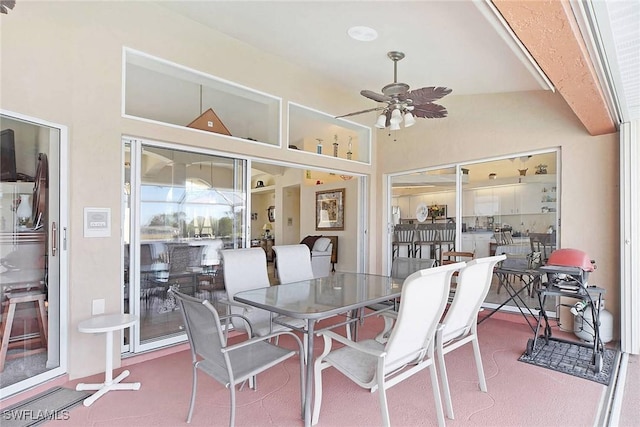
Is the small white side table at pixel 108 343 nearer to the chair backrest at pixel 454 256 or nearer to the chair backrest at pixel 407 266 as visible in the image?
the chair backrest at pixel 407 266

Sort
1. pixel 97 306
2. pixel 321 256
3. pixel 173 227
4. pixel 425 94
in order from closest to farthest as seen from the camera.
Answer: pixel 97 306, pixel 425 94, pixel 173 227, pixel 321 256

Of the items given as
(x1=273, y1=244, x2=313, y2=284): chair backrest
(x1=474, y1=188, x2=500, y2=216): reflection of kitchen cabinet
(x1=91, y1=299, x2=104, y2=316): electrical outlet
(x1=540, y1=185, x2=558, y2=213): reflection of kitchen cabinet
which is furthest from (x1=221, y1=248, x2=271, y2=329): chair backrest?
(x1=540, y1=185, x2=558, y2=213): reflection of kitchen cabinet

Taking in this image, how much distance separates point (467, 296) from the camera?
234 centimetres

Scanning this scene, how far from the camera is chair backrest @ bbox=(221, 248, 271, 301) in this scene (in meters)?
2.91

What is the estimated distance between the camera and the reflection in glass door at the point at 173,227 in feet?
10.7

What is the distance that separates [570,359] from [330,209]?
5.84 meters

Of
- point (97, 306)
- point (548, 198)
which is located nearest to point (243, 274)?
point (97, 306)

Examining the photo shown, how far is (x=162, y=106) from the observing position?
11.3ft

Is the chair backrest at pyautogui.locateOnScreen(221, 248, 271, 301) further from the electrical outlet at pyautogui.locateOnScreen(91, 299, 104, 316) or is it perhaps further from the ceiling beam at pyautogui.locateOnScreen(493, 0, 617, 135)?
the ceiling beam at pyautogui.locateOnScreen(493, 0, 617, 135)

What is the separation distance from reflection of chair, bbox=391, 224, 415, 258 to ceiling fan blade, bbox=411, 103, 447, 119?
2.47m

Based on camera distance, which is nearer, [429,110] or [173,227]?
[429,110]

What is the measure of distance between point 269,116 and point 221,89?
686mm

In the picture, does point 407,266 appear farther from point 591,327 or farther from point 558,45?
point 558,45

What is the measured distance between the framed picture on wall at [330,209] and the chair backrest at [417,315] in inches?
242
